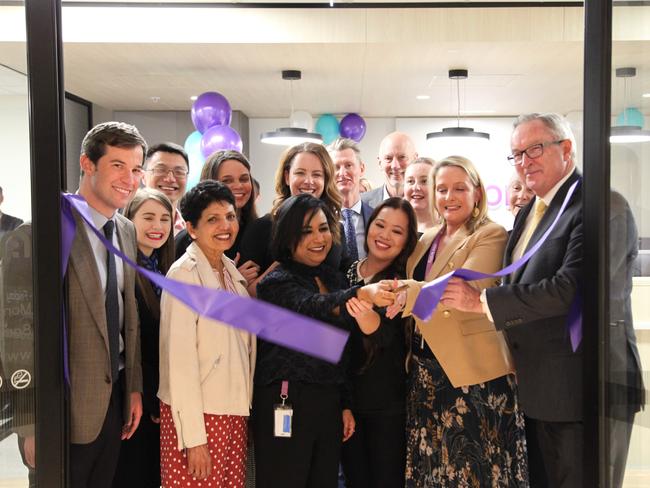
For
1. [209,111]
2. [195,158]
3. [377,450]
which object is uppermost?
[209,111]

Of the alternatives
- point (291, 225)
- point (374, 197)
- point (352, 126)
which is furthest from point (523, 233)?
point (352, 126)

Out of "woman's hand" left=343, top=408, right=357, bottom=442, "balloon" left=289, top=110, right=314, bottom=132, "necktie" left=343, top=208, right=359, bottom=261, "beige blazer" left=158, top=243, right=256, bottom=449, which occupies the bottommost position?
"woman's hand" left=343, top=408, right=357, bottom=442

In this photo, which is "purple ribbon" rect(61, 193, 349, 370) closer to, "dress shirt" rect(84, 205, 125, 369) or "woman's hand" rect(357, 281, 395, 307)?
"dress shirt" rect(84, 205, 125, 369)

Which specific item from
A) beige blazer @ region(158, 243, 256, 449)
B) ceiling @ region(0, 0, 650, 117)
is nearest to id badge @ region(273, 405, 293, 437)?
beige blazer @ region(158, 243, 256, 449)

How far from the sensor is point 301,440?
8.09 ft

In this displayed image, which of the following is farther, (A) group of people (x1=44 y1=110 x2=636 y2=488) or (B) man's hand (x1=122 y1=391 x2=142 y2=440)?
(B) man's hand (x1=122 y1=391 x2=142 y2=440)

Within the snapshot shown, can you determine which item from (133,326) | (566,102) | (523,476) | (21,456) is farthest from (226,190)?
(566,102)

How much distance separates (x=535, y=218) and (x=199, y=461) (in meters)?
1.43

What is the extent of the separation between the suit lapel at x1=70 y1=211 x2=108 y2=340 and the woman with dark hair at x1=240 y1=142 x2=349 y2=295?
34.1 inches

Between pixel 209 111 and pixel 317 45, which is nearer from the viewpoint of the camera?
pixel 317 45

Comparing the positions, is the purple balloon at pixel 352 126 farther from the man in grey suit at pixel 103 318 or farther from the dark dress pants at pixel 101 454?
the dark dress pants at pixel 101 454

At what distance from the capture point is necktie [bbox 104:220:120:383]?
7.35 ft

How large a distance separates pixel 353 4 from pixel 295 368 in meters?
5.01

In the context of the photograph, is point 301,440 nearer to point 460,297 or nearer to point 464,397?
point 464,397
